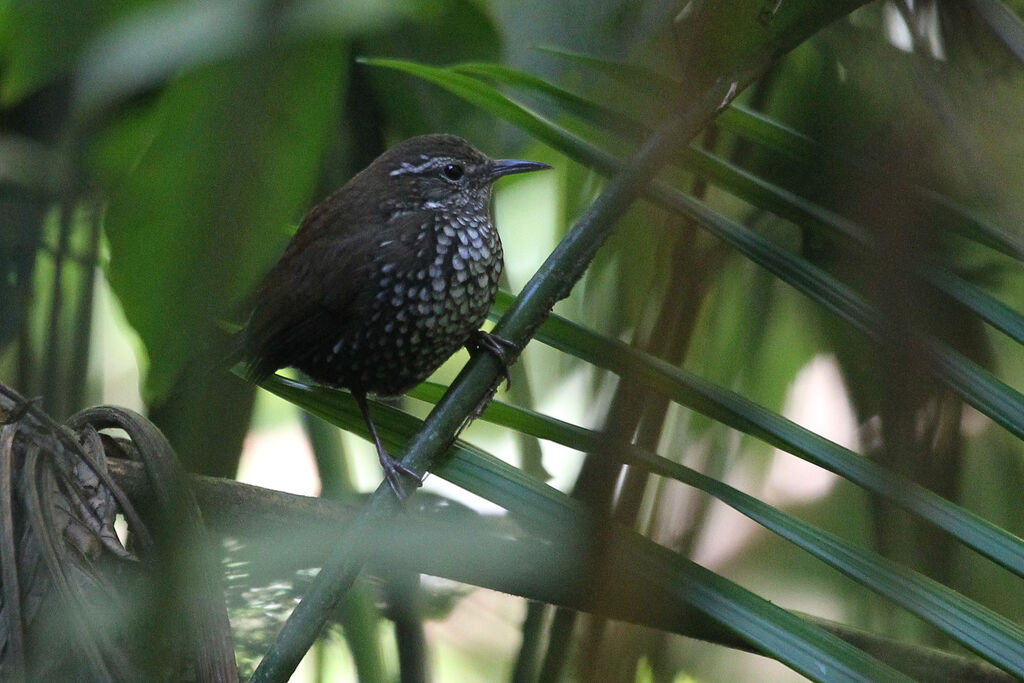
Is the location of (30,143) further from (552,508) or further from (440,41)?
(552,508)

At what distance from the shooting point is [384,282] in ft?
7.53

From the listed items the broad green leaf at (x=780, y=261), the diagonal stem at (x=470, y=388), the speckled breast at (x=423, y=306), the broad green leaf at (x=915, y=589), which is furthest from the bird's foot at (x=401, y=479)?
the speckled breast at (x=423, y=306)

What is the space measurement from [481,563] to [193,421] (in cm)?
47

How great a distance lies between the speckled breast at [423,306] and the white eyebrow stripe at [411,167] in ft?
0.53

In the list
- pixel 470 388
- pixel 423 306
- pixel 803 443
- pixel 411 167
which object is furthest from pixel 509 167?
pixel 803 443

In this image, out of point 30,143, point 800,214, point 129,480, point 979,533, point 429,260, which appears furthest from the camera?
point 30,143

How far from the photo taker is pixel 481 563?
83cm

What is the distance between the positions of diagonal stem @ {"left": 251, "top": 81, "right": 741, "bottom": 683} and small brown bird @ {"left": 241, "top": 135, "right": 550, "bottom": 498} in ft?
2.47

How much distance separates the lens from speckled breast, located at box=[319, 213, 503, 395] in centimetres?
225

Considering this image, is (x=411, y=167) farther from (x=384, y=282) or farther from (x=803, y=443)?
(x=803, y=443)

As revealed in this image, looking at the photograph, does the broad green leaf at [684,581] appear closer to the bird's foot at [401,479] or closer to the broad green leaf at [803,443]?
the bird's foot at [401,479]

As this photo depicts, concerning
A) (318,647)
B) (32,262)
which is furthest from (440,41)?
(318,647)

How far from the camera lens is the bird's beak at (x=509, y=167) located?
2283 mm

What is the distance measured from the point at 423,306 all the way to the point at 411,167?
39 centimetres
